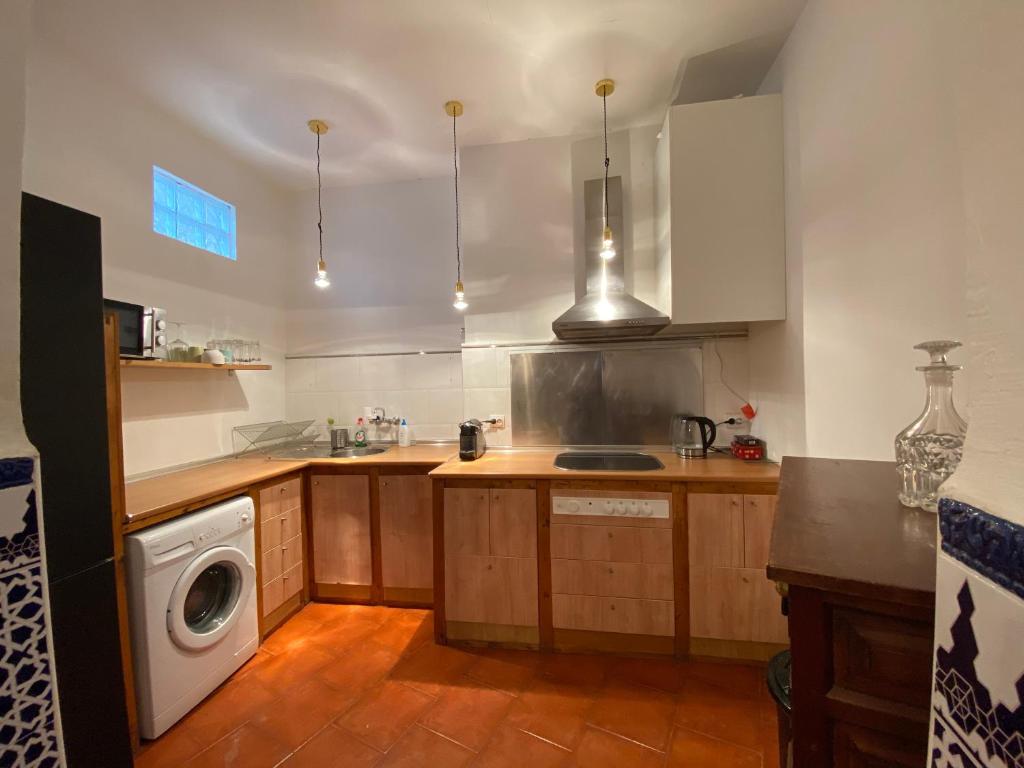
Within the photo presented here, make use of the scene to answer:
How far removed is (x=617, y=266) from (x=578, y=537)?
162cm

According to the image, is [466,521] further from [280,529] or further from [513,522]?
[280,529]

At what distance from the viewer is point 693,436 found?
7.32 ft

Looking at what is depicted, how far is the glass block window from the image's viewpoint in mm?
2191

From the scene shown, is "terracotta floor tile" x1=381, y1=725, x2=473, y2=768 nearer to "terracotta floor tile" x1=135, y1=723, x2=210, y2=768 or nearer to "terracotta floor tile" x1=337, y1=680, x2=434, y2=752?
"terracotta floor tile" x1=337, y1=680, x2=434, y2=752

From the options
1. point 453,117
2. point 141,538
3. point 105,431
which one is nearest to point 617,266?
point 453,117

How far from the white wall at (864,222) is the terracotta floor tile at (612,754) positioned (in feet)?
4.33

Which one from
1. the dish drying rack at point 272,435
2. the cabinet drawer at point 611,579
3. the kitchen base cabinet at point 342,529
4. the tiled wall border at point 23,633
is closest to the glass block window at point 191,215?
the dish drying rack at point 272,435

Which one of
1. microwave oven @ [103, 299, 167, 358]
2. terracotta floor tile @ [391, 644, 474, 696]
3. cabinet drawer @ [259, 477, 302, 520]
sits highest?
microwave oven @ [103, 299, 167, 358]

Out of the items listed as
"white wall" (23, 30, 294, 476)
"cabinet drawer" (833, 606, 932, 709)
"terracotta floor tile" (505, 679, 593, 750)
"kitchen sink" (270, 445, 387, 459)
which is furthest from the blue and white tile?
"white wall" (23, 30, 294, 476)

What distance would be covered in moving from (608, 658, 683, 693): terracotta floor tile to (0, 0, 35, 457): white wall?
2.13 metres

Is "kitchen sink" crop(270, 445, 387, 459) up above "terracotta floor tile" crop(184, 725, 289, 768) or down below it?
above

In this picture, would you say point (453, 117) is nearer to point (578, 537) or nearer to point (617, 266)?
point (617, 266)

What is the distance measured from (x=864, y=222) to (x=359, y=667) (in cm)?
280

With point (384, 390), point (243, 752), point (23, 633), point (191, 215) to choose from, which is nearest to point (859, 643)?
point (23, 633)
